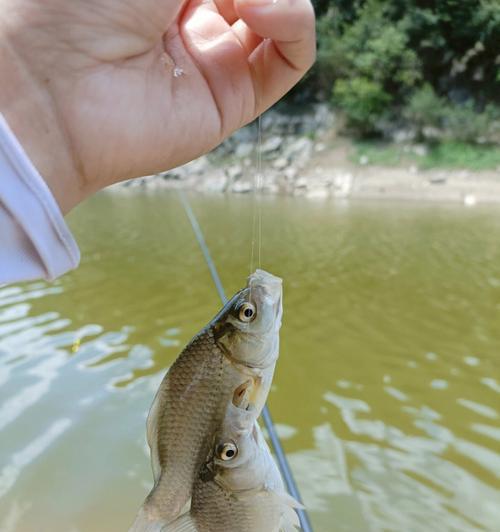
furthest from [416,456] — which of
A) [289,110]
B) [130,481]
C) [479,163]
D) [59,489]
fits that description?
[289,110]

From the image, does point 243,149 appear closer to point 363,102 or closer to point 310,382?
point 363,102

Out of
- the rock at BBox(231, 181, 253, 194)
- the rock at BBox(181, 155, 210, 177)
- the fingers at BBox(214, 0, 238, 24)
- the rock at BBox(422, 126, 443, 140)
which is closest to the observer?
the fingers at BBox(214, 0, 238, 24)

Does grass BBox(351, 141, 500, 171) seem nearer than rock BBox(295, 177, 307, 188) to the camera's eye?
Yes

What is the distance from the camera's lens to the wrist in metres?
1.16

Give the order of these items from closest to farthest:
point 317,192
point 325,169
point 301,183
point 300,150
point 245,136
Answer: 1. point 317,192
2. point 301,183
3. point 325,169
4. point 300,150
5. point 245,136

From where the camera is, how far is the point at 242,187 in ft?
69.6

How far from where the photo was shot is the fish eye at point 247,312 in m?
1.26

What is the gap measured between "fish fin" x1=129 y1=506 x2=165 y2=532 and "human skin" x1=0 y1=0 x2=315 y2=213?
2.40ft

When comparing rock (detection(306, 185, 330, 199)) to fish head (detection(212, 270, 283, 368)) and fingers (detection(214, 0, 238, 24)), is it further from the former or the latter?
fish head (detection(212, 270, 283, 368))

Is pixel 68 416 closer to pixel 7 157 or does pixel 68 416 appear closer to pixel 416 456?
pixel 416 456

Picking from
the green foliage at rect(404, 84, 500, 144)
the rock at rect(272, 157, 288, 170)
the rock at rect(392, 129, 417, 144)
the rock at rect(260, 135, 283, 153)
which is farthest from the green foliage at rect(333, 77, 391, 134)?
the rock at rect(272, 157, 288, 170)

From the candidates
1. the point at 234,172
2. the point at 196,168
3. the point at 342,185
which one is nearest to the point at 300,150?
the point at 234,172

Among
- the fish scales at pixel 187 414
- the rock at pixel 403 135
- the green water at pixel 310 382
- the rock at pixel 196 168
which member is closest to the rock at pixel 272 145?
the rock at pixel 196 168

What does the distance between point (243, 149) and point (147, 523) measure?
75.3 ft
